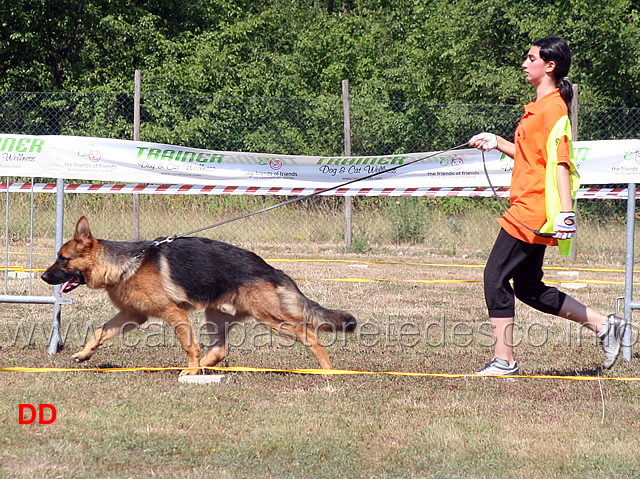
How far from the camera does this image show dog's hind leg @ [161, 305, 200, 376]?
16.7 ft

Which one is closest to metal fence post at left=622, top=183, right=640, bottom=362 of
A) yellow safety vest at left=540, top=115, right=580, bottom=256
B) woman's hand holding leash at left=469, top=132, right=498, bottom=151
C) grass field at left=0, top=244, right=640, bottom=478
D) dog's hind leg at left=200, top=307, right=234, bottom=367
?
grass field at left=0, top=244, right=640, bottom=478

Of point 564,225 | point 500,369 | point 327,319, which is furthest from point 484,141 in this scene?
point 327,319

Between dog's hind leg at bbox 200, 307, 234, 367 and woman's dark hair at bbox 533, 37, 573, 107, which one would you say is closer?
woman's dark hair at bbox 533, 37, 573, 107

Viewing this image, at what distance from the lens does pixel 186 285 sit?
5.11m

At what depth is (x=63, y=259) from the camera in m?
5.18

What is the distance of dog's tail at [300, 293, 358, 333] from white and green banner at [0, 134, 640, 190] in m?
1.38

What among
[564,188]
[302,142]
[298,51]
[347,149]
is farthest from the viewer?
[298,51]

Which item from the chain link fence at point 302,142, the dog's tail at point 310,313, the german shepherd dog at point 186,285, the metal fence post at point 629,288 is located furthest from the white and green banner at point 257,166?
the chain link fence at point 302,142

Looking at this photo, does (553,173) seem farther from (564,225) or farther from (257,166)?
(257,166)

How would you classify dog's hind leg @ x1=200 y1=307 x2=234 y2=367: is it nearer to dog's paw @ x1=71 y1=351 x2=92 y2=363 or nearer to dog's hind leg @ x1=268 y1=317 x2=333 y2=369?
dog's hind leg @ x1=268 y1=317 x2=333 y2=369

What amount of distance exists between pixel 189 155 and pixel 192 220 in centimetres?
367

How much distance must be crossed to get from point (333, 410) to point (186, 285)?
1430 millimetres

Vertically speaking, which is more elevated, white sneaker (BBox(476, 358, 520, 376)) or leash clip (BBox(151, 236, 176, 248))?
leash clip (BBox(151, 236, 176, 248))

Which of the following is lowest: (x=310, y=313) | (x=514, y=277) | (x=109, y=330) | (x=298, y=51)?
(x=109, y=330)
